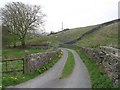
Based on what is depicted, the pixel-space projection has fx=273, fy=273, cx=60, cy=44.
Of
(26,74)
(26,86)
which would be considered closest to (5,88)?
(26,86)

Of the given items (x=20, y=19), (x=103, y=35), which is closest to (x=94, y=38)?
(x=103, y=35)

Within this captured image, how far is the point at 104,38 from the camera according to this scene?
246 ft

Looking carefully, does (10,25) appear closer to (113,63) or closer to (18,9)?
(18,9)

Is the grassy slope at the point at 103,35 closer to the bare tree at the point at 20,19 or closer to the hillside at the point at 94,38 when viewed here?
the hillside at the point at 94,38

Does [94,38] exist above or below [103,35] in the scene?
below

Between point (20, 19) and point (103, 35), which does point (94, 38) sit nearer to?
point (103, 35)

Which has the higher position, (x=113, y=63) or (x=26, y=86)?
(x=113, y=63)

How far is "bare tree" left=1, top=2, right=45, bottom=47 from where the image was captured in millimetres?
59844

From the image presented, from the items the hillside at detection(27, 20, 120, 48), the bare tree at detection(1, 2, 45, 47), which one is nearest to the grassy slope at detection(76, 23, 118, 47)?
the hillside at detection(27, 20, 120, 48)

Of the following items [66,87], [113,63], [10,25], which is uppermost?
[10,25]

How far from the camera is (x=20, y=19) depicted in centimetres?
6012

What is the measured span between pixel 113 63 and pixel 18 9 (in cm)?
4989

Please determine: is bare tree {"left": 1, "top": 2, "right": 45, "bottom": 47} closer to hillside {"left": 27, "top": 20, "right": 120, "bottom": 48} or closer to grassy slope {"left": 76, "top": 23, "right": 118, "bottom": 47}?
hillside {"left": 27, "top": 20, "right": 120, "bottom": 48}

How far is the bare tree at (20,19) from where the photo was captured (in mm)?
59844
